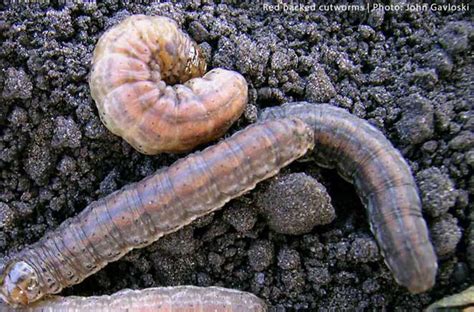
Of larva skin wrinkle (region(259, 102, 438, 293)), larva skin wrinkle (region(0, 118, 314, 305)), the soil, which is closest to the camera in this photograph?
larva skin wrinkle (region(259, 102, 438, 293))

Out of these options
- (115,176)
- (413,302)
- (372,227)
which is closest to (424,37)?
(372,227)

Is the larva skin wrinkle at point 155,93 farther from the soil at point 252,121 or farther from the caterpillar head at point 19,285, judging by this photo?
the caterpillar head at point 19,285

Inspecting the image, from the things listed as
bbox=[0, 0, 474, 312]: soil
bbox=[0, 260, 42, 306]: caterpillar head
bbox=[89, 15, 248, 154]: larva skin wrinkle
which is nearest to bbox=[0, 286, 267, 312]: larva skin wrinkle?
bbox=[0, 260, 42, 306]: caterpillar head

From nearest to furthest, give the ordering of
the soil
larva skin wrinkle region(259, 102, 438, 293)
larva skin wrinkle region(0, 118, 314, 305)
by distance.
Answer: larva skin wrinkle region(259, 102, 438, 293), larva skin wrinkle region(0, 118, 314, 305), the soil

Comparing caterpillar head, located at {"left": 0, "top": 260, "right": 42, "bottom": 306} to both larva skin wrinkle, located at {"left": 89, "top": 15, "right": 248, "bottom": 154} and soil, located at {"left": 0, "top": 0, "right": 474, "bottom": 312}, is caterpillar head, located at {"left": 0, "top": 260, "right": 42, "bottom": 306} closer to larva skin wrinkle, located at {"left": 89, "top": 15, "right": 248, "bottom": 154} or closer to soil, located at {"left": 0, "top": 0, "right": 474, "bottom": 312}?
soil, located at {"left": 0, "top": 0, "right": 474, "bottom": 312}

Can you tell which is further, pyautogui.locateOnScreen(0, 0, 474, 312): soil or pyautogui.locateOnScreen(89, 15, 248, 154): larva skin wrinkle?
pyautogui.locateOnScreen(0, 0, 474, 312): soil

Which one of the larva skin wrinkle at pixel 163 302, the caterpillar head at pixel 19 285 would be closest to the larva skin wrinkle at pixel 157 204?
the caterpillar head at pixel 19 285

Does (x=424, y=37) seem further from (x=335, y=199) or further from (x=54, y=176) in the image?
(x=54, y=176)

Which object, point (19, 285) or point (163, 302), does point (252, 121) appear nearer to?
point (163, 302)
